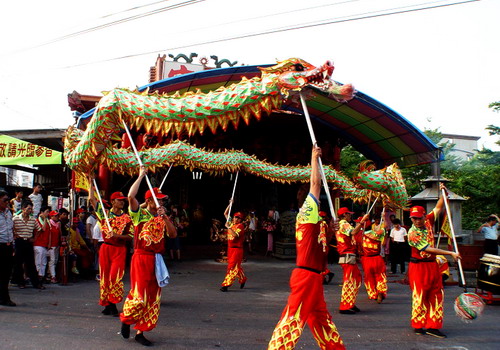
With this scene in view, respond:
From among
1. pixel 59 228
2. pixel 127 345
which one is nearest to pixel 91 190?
pixel 127 345

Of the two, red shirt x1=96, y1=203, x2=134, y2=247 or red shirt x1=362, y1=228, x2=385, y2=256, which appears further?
red shirt x1=362, y1=228, x2=385, y2=256

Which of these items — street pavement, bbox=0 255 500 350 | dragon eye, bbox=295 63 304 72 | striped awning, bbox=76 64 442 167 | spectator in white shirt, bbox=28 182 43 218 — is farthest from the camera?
striped awning, bbox=76 64 442 167

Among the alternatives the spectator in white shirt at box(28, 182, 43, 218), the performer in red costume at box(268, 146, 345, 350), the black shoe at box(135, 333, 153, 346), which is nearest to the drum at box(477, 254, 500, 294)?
the performer in red costume at box(268, 146, 345, 350)

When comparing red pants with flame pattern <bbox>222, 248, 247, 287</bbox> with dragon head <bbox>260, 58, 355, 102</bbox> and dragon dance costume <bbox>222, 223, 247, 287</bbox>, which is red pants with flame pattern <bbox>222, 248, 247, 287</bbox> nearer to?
dragon dance costume <bbox>222, 223, 247, 287</bbox>

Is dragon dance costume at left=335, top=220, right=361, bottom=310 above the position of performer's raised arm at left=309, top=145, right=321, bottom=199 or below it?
below

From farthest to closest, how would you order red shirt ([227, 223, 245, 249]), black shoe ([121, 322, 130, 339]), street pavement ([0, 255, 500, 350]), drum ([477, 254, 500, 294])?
red shirt ([227, 223, 245, 249]) → drum ([477, 254, 500, 294]) → street pavement ([0, 255, 500, 350]) → black shoe ([121, 322, 130, 339])

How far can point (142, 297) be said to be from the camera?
4824 millimetres

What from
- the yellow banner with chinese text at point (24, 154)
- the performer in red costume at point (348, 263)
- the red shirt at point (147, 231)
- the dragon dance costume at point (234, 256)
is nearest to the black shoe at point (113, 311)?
the red shirt at point (147, 231)

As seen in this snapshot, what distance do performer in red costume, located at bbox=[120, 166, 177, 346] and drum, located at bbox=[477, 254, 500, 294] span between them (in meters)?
5.91

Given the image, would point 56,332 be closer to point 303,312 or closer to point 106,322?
point 106,322

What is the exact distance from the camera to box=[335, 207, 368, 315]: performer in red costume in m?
6.91

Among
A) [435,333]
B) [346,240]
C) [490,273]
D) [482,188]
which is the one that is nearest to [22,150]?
[346,240]

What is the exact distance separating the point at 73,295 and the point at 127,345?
3.56 m

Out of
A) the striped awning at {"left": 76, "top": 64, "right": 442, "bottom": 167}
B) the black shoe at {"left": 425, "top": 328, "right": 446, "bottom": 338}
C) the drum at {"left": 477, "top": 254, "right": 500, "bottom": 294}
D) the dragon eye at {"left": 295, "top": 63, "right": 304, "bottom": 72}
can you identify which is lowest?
the black shoe at {"left": 425, "top": 328, "right": 446, "bottom": 338}
